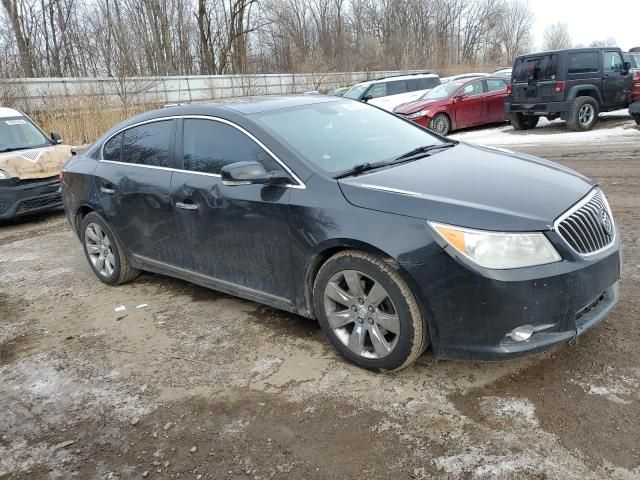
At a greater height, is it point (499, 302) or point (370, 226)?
point (370, 226)

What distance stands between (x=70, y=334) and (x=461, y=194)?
126 inches

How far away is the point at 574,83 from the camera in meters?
13.2

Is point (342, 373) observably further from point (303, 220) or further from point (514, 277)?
point (514, 277)

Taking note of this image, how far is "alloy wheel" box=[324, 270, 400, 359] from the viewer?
10.4 ft

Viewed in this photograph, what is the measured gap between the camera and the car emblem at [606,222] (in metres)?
3.28

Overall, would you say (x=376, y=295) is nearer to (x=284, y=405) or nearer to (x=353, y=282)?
(x=353, y=282)

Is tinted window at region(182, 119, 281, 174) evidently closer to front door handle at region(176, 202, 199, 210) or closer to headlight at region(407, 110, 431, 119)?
front door handle at region(176, 202, 199, 210)

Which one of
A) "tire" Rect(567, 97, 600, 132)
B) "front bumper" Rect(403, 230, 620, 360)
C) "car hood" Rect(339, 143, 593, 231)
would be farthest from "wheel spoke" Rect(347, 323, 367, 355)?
"tire" Rect(567, 97, 600, 132)

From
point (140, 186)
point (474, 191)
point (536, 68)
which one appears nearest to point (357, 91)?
point (536, 68)

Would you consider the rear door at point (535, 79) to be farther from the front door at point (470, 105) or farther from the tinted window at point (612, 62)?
the front door at point (470, 105)

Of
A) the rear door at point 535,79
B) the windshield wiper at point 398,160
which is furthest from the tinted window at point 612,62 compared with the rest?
the windshield wiper at point 398,160

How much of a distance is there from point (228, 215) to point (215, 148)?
0.55m

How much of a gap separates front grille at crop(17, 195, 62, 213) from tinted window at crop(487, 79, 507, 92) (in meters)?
12.2

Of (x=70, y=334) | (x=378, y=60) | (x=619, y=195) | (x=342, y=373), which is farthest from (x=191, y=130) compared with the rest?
(x=378, y=60)
